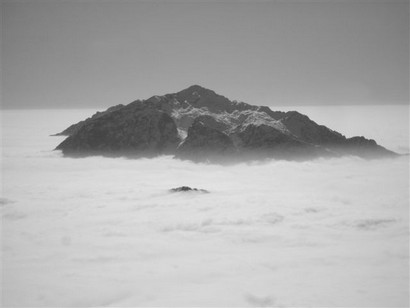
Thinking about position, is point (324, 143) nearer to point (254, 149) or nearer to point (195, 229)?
point (254, 149)

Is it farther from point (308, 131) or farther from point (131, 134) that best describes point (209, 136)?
point (308, 131)

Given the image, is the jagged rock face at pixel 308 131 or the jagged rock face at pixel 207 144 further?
the jagged rock face at pixel 308 131

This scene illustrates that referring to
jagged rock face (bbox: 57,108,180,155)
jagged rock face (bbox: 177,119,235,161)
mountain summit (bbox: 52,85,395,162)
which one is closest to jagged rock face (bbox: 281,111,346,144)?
mountain summit (bbox: 52,85,395,162)

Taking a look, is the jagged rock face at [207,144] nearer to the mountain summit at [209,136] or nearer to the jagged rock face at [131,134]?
the mountain summit at [209,136]

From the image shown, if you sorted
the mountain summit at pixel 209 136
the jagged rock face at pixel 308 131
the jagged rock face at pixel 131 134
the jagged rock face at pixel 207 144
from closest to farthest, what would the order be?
the jagged rock face at pixel 207 144 < the mountain summit at pixel 209 136 < the jagged rock face at pixel 131 134 < the jagged rock face at pixel 308 131

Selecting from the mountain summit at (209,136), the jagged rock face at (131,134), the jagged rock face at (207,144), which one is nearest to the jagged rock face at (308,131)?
the mountain summit at (209,136)

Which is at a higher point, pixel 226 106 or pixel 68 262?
pixel 226 106

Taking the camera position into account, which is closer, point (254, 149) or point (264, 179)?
point (264, 179)

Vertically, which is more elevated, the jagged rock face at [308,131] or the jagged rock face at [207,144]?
the jagged rock face at [308,131]

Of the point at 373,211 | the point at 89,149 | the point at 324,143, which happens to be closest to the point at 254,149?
the point at 324,143
